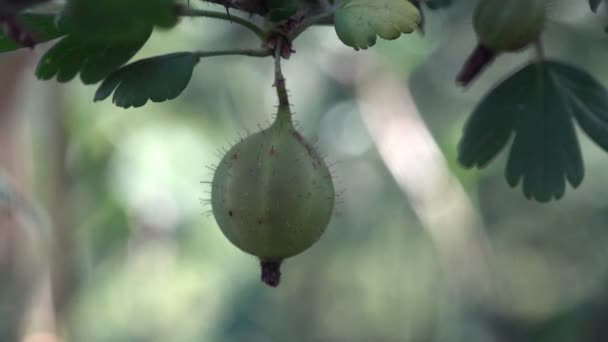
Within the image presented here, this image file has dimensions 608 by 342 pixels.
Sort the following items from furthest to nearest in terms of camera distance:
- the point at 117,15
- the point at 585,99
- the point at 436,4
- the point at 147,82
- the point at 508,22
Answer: the point at 585,99, the point at 436,4, the point at 147,82, the point at 508,22, the point at 117,15

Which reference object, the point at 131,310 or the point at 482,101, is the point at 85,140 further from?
the point at 482,101

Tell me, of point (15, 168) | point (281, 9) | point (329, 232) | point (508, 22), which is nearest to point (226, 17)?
point (281, 9)

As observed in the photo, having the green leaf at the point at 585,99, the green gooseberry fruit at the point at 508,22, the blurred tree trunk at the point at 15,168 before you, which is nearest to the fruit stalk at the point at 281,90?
the green gooseberry fruit at the point at 508,22

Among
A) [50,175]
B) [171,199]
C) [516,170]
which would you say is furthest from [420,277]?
[516,170]

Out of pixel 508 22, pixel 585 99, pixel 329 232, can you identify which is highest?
pixel 508 22

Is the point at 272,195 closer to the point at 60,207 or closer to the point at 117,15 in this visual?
the point at 117,15

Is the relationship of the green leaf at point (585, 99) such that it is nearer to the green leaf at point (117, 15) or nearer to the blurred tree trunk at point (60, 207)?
the green leaf at point (117, 15)

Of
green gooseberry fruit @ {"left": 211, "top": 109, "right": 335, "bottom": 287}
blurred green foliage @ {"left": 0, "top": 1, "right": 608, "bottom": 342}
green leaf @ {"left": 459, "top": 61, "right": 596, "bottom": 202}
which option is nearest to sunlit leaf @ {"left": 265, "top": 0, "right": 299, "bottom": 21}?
green gooseberry fruit @ {"left": 211, "top": 109, "right": 335, "bottom": 287}
